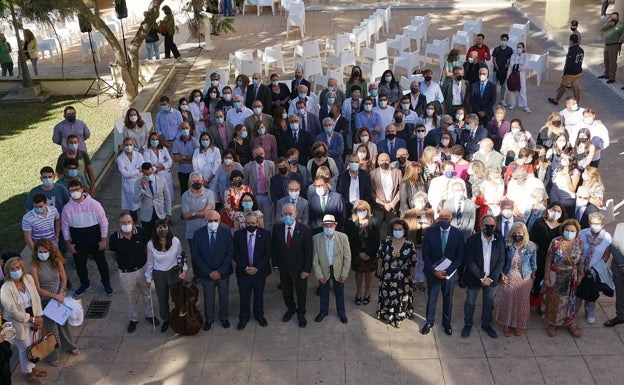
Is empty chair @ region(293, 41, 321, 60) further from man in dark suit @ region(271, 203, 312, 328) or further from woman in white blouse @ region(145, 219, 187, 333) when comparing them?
woman in white blouse @ region(145, 219, 187, 333)

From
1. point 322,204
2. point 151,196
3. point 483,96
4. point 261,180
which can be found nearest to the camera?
point 322,204

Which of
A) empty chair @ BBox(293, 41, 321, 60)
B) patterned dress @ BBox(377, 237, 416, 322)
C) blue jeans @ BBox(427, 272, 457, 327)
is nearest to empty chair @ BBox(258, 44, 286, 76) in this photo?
empty chair @ BBox(293, 41, 321, 60)

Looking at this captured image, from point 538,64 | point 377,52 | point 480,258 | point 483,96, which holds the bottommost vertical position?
point 480,258

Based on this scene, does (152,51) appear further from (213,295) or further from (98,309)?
(213,295)

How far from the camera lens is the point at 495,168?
9344 mm

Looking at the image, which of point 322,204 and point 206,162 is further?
point 206,162

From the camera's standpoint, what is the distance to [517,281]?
775cm

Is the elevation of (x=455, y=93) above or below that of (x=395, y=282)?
above

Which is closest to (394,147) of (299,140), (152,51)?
(299,140)

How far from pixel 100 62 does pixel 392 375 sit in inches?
654

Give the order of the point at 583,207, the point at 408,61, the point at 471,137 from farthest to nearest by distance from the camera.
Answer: the point at 408,61 < the point at 471,137 < the point at 583,207

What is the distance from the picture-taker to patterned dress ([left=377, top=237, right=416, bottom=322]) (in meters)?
7.94

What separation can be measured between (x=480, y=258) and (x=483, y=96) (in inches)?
215

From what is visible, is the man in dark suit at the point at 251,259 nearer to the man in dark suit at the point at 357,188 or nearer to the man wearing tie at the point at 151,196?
the man in dark suit at the point at 357,188
